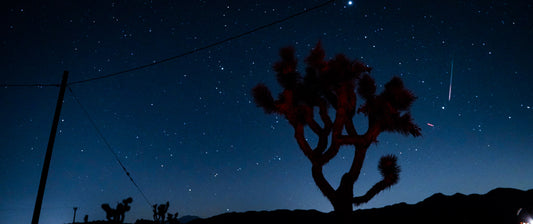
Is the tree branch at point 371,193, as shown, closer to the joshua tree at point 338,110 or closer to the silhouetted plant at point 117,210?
the joshua tree at point 338,110

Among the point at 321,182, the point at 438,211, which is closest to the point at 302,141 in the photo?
the point at 321,182

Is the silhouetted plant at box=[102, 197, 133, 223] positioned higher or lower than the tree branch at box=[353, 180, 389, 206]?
higher

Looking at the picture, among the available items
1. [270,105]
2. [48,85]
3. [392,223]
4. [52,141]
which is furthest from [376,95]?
[392,223]

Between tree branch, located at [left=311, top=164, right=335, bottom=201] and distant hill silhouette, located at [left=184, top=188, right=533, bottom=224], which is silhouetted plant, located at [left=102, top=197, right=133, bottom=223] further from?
tree branch, located at [left=311, top=164, right=335, bottom=201]

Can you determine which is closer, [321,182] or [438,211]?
[321,182]

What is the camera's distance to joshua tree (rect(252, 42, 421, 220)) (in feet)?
26.5

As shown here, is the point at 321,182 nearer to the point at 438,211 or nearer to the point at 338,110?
the point at 338,110

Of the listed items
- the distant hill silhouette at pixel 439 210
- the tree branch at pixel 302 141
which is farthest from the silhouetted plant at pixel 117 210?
the tree branch at pixel 302 141

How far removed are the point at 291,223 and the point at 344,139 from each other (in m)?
26.8

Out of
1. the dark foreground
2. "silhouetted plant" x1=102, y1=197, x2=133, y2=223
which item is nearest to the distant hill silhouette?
the dark foreground

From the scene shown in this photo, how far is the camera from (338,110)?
844 centimetres

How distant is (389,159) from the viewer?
8656mm

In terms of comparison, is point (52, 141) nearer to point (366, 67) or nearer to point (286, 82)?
point (286, 82)

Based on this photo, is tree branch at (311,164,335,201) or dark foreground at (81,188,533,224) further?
dark foreground at (81,188,533,224)
